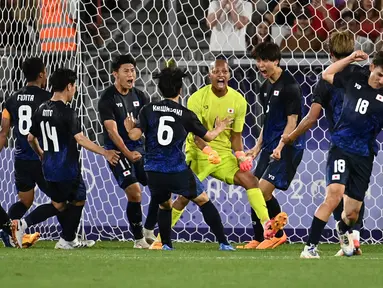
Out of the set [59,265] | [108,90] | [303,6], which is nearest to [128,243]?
[108,90]

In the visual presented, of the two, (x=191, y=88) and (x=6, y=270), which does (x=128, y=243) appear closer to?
(x=191, y=88)

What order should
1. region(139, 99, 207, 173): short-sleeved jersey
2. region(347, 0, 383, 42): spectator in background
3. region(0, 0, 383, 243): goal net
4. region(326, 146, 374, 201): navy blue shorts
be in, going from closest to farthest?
region(326, 146, 374, 201): navy blue shorts
region(139, 99, 207, 173): short-sleeved jersey
region(0, 0, 383, 243): goal net
region(347, 0, 383, 42): spectator in background

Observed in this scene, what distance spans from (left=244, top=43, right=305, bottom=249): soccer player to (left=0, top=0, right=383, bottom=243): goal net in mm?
1246

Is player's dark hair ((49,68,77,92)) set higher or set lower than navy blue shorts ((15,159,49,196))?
higher

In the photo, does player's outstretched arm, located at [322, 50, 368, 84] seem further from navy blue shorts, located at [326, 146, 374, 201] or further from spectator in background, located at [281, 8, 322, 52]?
spectator in background, located at [281, 8, 322, 52]

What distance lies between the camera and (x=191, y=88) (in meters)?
13.0

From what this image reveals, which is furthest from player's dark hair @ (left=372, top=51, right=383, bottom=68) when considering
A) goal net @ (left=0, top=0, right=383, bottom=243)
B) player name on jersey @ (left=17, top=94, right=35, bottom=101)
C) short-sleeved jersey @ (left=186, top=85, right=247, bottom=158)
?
player name on jersey @ (left=17, top=94, right=35, bottom=101)

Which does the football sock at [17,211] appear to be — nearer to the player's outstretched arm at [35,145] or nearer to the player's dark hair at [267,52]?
the player's outstretched arm at [35,145]

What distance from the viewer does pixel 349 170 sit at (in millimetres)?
9070

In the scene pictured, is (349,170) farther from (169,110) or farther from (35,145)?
(35,145)

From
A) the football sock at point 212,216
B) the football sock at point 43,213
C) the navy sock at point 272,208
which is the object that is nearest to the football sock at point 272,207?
the navy sock at point 272,208

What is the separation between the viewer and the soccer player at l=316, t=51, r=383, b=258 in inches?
354

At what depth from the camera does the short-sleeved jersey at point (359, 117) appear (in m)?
9.00

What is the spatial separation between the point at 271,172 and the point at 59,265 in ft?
11.2
